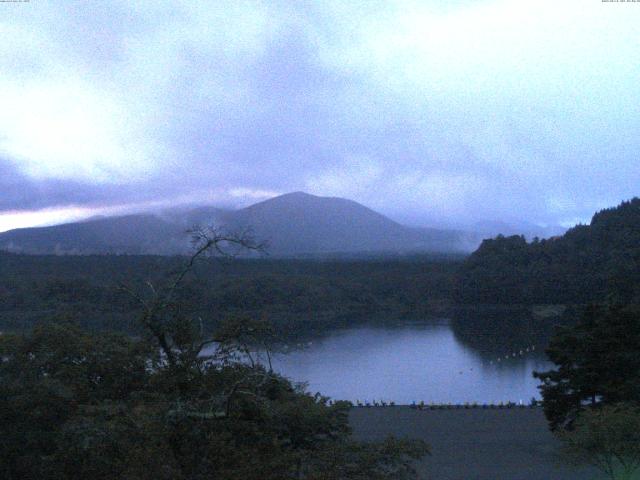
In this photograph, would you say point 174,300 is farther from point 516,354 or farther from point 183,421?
point 516,354

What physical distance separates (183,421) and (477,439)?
705 cm

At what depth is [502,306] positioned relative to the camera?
33250mm

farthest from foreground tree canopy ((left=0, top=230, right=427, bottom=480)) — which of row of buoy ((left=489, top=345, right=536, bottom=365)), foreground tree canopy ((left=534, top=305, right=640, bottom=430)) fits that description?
row of buoy ((left=489, top=345, right=536, bottom=365))

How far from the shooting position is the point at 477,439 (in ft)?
30.5

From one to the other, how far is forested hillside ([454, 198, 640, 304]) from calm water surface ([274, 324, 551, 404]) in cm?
831

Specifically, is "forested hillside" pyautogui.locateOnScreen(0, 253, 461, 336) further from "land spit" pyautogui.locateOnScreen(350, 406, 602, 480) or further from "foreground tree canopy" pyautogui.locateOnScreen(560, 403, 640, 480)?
"foreground tree canopy" pyautogui.locateOnScreen(560, 403, 640, 480)

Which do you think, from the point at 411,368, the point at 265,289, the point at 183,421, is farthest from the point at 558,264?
the point at 183,421

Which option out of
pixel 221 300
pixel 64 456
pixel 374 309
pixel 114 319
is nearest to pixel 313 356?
pixel 114 319

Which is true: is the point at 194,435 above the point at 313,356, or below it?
above

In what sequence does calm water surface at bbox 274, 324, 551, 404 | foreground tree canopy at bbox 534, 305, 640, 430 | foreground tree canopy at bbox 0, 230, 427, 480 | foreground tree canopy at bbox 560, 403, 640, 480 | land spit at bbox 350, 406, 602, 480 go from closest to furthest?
1. foreground tree canopy at bbox 0, 230, 427, 480
2. foreground tree canopy at bbox 560, 403, 640, 480
3. land spit at bbox 350, 406, 602, 480
4. foreground tree canopy at bbox 534, 305, 640, 430
5. calm water surface at bbox 274, 324, 551, 404

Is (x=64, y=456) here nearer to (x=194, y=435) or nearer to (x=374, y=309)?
(x=194, y=435)

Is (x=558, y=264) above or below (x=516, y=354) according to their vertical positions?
above

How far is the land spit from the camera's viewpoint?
749 centimetres

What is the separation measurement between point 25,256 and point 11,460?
3294 cm
